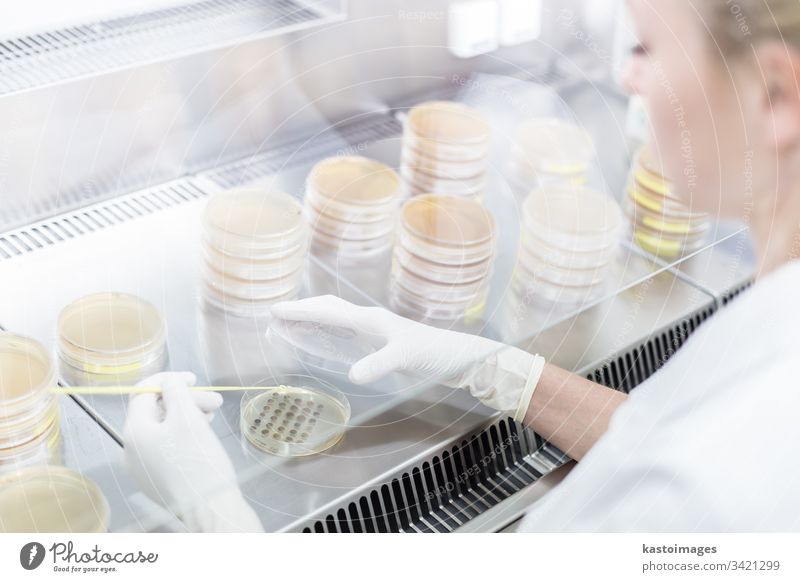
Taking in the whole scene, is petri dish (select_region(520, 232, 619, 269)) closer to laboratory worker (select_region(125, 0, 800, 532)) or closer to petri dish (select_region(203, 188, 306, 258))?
laboratory worker (select_region(125, 0, 800, 532))

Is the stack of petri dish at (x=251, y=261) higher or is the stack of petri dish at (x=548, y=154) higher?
the stack of petri dish at (x=548, y=154)

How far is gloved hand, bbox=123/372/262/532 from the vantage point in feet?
2.78

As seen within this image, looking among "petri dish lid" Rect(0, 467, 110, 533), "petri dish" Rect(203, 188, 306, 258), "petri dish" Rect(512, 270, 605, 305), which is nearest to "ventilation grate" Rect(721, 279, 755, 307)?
"petri dish" Rect(512, 270, 605, 305)

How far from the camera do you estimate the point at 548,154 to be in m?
1.26

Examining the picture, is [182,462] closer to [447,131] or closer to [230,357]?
[230,357]

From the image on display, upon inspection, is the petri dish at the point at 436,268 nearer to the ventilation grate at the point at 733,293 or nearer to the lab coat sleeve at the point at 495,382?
the lab coat sleeve at the point at 495,382

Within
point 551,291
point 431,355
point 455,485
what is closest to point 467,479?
point 455,485

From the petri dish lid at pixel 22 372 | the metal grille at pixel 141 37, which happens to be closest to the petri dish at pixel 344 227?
the metal grille at pixel 141 37

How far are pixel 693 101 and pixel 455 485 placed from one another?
0.45 metres

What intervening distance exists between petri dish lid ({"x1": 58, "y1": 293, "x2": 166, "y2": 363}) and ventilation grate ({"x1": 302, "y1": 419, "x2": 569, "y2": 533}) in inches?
9.1

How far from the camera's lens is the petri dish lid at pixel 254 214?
1.00 m

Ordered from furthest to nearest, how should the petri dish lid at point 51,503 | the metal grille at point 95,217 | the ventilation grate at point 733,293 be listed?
the ventilation grate at point 733,293 → the metal grille at point 95,217 → the petri dish lid at point 51,503

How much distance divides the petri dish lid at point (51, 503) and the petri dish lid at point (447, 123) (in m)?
0.58
